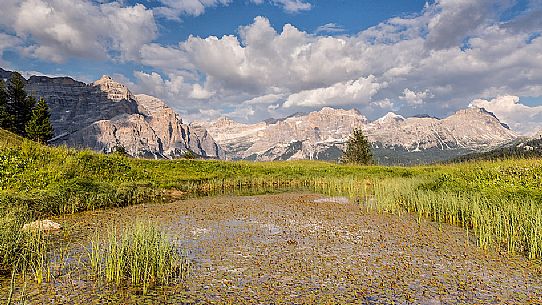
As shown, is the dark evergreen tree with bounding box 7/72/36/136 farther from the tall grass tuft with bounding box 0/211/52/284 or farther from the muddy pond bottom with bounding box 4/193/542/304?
the tall grass tuft with bounding box 0/211/52/284

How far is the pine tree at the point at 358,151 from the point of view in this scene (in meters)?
71.4

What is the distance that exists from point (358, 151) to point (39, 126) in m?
62.2

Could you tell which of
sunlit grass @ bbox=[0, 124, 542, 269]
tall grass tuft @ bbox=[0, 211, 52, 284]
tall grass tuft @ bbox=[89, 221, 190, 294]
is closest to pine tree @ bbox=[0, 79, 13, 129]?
sunlit grass @ bbox=[0, 124, 542, 269]

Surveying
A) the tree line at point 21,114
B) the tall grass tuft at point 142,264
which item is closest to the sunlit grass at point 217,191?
the tall grass tuft at point 142,264

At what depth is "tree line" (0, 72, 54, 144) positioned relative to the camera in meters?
60.0

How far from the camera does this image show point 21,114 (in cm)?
6712

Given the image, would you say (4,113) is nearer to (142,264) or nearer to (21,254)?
(21,254)

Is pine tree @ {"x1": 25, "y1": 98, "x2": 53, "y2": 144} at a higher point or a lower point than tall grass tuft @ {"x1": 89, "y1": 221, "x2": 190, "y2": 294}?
higher

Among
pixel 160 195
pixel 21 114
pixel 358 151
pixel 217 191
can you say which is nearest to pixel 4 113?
pixel 21 114

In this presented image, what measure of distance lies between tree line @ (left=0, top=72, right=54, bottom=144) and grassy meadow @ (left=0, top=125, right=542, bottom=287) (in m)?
38.3

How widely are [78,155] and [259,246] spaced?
69.8 ft

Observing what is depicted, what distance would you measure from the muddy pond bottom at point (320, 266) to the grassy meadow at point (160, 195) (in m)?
0.95

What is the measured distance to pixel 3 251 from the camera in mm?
9570

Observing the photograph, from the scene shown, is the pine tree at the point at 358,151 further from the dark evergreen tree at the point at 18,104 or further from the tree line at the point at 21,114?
the dark evergreen tree at the point at 18,104
